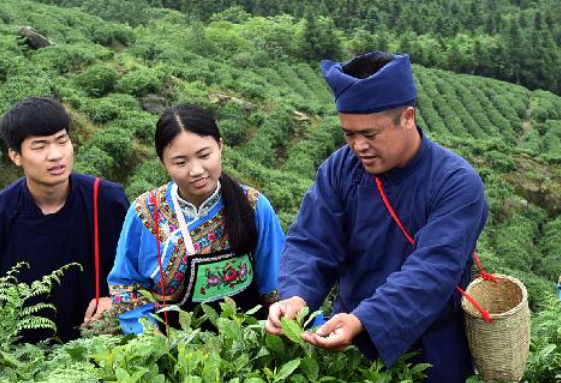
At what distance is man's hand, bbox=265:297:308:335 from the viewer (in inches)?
69.9

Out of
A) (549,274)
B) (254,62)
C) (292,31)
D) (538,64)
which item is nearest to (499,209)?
(549,274)

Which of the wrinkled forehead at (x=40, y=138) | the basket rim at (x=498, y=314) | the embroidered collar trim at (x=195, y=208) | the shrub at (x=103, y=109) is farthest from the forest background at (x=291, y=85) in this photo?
the wrinkled forehead at (x=40, y=138)

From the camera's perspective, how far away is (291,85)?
3566cm

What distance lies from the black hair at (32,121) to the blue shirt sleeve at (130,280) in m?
0.50

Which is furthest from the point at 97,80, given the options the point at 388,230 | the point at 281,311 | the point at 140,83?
the point at 281,311

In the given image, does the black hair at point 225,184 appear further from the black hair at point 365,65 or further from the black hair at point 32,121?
the black hair at point 365,65

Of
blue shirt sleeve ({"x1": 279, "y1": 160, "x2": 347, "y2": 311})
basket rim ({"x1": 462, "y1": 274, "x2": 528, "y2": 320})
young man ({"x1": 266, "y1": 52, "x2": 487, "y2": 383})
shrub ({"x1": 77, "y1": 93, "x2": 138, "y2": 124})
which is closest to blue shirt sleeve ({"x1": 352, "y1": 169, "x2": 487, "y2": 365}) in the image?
young man ({"x1": 266, "y1": 52, "x2": 487, "y2": 383})

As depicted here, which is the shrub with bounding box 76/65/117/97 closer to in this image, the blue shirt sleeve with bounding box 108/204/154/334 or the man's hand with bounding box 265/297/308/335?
the blue shirt sleeve with bounding box 108/204/154/334

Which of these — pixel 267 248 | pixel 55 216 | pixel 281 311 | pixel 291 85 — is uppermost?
pixel 55 216

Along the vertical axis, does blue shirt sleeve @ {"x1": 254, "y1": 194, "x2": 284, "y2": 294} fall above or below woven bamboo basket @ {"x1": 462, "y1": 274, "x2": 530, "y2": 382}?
above

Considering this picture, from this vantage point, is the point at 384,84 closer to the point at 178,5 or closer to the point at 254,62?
the point at 254,62

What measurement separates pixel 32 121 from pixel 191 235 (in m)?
0.77

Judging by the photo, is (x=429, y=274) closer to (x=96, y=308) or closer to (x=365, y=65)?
(x=365, y=65)

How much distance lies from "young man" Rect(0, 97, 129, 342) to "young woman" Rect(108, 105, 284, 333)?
1.07 ft
